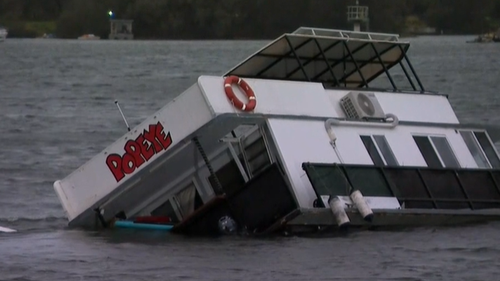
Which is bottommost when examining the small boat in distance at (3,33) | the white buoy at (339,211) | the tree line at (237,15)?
the white buoy at (339,211)

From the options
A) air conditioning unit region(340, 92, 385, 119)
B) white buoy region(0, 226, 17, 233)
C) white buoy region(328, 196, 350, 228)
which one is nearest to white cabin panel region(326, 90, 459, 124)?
air conditioning unit region(340, 92, 385, 119)

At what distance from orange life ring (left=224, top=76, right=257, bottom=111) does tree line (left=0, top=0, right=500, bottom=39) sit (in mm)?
112514

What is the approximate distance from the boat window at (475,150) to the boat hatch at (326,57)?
148 centimetres

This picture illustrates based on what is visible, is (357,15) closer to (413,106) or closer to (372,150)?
(413,106)

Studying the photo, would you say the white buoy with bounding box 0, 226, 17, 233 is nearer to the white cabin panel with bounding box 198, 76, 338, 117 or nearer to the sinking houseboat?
the sinking houseboat

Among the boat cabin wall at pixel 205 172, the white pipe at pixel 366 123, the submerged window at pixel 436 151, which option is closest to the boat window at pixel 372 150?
the white pipe at pixel 366 123

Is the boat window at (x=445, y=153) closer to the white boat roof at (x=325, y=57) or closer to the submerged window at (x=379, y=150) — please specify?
the submerged window at (x=379, y=150)

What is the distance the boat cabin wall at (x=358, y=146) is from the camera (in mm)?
23016

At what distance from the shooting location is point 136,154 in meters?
23.1

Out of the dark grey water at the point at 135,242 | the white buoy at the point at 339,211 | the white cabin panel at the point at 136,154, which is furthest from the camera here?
the white cabin panel at the point at 136,154

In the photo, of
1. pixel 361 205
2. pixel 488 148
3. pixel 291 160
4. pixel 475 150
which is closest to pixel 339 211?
pixel 361 205

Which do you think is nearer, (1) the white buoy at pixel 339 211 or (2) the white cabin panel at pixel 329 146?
(1) the white buoy at pixel 339 211

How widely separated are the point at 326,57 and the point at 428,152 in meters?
2.39

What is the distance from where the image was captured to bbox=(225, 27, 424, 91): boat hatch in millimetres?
25141
